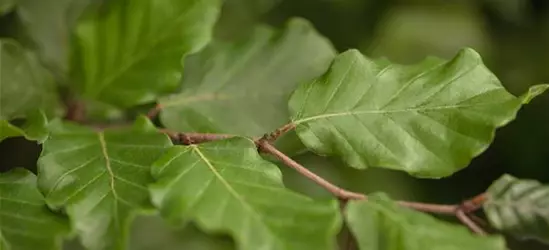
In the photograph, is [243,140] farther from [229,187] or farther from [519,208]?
[519,208]

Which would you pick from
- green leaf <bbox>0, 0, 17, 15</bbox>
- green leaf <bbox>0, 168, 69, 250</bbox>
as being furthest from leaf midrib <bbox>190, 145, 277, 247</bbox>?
green leaf <bbox>0, 0, 17, 15</bbox>

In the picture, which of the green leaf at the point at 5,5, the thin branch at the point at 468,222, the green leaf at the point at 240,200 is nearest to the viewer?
the green leaf at the point at 240,200

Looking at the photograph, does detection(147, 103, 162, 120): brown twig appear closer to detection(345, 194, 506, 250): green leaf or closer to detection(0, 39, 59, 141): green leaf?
detection(0, 39, 59, 141): green leaf

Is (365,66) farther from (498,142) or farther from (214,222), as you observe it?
(498,142)

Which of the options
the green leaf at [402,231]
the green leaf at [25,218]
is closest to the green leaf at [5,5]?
the green leaf at [25,218]

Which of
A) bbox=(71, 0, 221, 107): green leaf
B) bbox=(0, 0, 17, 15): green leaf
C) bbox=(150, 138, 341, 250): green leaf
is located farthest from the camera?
bbox=(0, 0, 17, 15): green leaf

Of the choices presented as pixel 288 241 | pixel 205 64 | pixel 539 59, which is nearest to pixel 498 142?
pixel 539 59

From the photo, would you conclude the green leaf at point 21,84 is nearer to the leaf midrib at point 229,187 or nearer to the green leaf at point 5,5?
the green leaf at point 5,5

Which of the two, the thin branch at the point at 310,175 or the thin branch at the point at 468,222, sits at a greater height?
the thin branch at the point at 310,175
